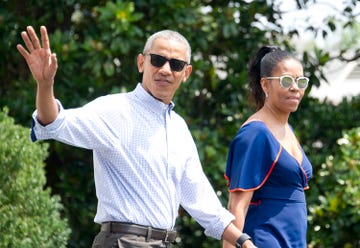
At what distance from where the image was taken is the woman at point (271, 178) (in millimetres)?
5129

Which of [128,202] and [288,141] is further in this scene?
[288,141]

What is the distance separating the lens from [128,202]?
4.57 meters

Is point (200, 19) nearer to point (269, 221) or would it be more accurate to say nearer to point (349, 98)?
point (349, 98)

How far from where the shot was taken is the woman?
513cm

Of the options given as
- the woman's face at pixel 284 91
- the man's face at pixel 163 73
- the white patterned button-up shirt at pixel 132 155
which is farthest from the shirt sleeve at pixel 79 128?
the woman's face at pixel 284 91

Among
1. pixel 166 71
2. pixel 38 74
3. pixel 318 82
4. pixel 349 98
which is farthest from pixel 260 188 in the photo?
pixel 349 98

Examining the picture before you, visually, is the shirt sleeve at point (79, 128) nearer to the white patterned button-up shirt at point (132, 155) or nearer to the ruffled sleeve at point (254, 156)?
the white patterned button-up shirt at point (132, 155)

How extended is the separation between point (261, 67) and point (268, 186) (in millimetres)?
722

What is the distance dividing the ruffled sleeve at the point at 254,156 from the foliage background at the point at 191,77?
322 centimetres

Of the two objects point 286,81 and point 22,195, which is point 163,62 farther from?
point 22,195

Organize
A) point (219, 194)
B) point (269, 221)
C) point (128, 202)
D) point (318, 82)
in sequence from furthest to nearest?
1. point (318, 82)
2. point (219, 194)
3. point (269, 221)
4. point (128, 202)

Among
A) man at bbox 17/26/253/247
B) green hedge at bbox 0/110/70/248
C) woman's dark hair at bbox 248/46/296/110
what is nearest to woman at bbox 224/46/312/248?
woman's dark hair at bbox 248/46/296/110

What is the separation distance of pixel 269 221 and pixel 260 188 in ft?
0.57

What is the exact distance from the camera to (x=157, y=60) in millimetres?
4844
